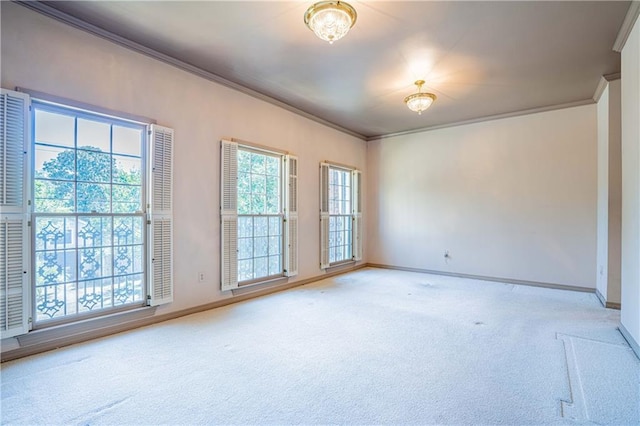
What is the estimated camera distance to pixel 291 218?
16.8 ft

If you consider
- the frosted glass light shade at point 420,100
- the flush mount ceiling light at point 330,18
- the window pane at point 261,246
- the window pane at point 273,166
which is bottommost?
the window pane at point 261,246

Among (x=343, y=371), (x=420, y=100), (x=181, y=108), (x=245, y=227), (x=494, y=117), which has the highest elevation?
(x=494, y=117)

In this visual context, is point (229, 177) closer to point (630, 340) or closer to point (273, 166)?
point (273, 166)

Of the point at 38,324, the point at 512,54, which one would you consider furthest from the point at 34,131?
the point at 512,54

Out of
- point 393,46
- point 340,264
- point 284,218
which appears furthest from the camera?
point 340,264

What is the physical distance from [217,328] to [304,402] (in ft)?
5.24

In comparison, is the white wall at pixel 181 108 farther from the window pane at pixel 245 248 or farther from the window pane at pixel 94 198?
A: the window pane at pixel 94 198

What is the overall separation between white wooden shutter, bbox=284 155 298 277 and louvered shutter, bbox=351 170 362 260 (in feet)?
6.22

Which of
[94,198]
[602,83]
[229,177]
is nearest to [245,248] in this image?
[229,177]

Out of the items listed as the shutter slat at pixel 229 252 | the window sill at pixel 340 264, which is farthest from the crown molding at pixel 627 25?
the window sill at pixel 340 264

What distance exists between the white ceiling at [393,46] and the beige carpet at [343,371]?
9.61 feet

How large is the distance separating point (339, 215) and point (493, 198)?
112 inches

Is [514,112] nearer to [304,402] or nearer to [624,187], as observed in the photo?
[624,187]

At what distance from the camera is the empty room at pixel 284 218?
2.20 metres
